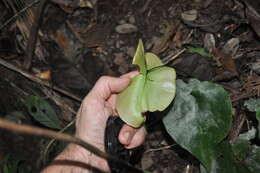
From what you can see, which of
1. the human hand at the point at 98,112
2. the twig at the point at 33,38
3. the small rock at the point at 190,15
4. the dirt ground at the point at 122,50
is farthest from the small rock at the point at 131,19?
the human hand at the point at 98,112

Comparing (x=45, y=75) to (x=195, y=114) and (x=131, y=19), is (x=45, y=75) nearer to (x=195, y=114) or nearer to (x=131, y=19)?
(x=131, y=19)

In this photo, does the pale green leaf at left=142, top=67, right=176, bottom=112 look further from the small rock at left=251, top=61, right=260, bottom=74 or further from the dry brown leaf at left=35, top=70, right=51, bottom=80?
the dry brown leaf at left=35, top=70, right=51, bottom=80

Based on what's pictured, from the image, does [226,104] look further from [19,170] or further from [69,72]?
[19,170]

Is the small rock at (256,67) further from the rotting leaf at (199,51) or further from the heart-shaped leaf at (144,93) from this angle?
the heart-shaped leaf at (144,93)

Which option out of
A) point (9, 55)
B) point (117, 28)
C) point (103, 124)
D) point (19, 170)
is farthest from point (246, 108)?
point (9, 55)

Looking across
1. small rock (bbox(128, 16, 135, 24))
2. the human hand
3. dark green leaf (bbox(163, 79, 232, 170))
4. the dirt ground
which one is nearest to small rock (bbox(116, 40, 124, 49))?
the dirt ground
